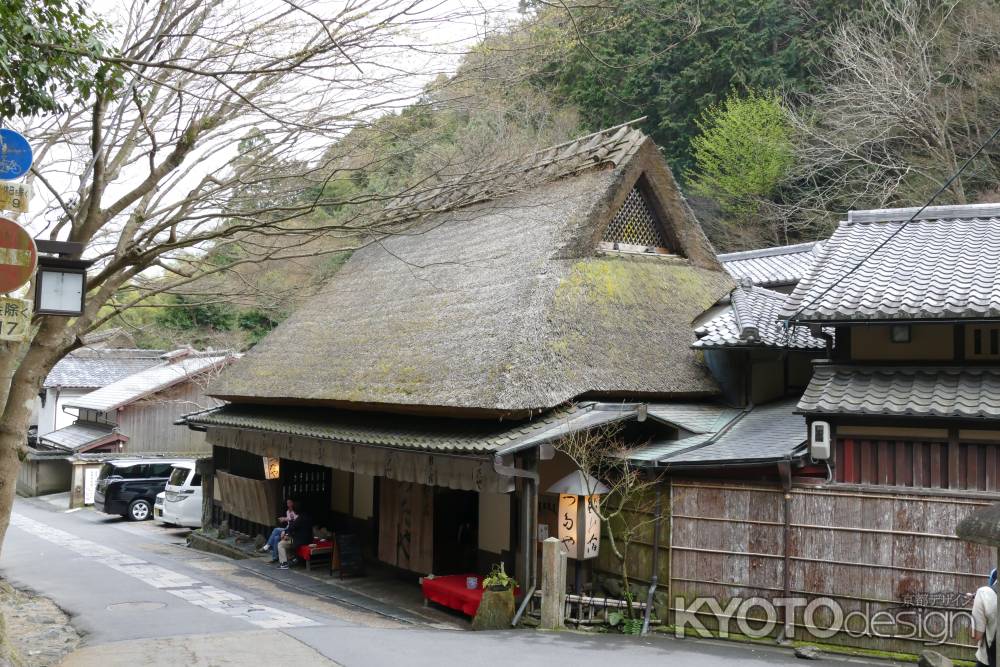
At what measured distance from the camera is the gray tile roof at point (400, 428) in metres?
10.8

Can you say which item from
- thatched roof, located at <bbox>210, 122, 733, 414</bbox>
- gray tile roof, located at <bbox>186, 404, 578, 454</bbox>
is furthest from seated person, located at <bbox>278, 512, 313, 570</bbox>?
thatched roof, located at <bbox>210, 122, 733, 414</bbox>

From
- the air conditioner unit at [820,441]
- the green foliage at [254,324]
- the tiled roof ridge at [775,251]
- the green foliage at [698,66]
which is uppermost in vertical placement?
the green foliage at [698,66]

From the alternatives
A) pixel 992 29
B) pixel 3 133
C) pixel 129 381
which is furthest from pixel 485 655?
pixel 129 381

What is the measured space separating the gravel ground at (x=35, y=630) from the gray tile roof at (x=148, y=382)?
16.6 m

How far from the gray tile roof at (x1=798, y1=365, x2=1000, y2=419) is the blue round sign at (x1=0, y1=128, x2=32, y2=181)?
8.34m

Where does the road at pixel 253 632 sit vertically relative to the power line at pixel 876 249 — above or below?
below

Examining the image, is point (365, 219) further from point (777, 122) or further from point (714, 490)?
point (777, 122)

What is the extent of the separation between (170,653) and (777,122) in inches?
950

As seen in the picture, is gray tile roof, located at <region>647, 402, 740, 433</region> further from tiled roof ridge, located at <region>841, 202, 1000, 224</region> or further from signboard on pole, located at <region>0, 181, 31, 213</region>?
signboard on pole, located at <region>0, 181, 31, 213</region>

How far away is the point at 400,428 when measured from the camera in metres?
12.7

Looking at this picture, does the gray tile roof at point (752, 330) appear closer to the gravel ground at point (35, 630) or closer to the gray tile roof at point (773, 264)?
the gray tile roof at point (773, 264)

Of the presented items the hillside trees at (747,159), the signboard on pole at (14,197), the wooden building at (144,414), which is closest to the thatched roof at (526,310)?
the signboard on pole at (14,197)

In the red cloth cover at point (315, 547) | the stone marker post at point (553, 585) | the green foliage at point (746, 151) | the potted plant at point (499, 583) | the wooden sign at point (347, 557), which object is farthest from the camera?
the green foliage at point (746, 151)

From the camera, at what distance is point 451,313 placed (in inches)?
553
